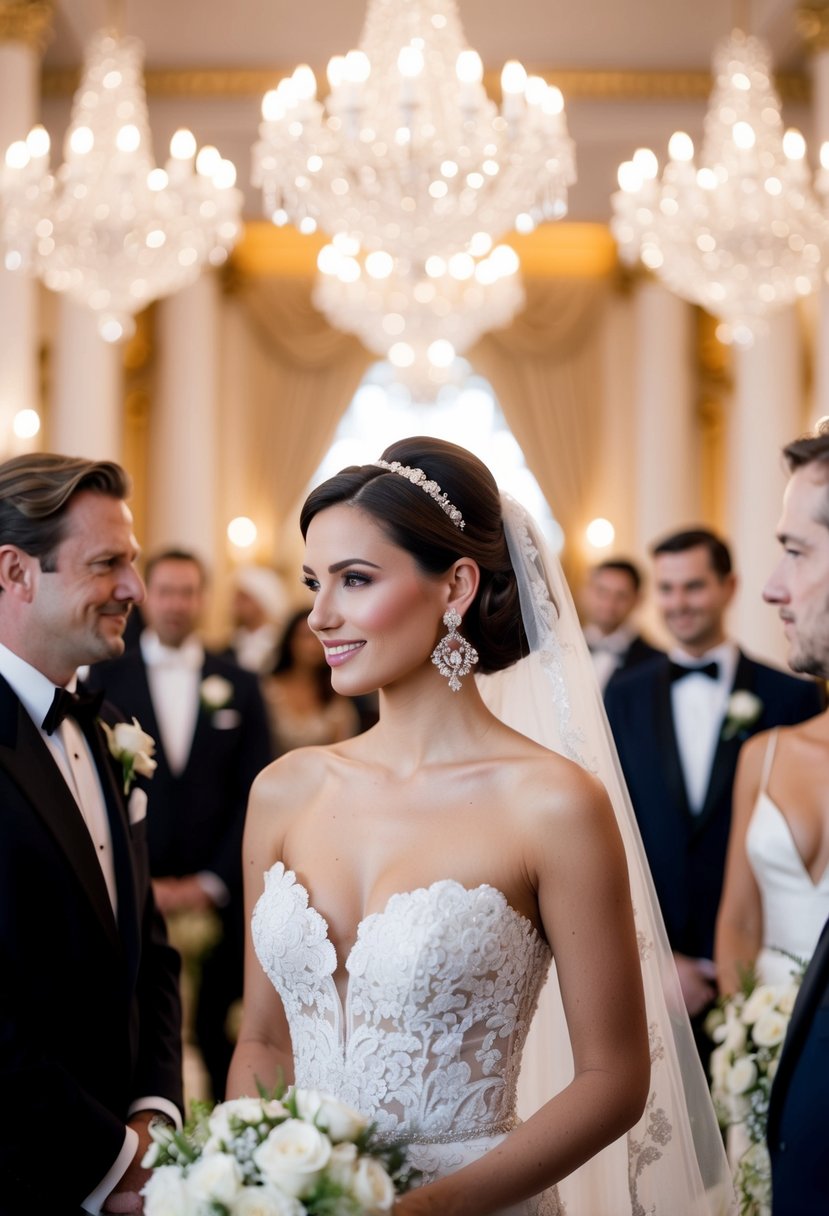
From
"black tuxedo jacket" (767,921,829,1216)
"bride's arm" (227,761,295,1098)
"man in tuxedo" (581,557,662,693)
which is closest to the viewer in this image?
"black tuxedo jacket" (767,921,829,1216)

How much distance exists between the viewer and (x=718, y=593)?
207 inches

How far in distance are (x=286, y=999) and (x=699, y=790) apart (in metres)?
2.75

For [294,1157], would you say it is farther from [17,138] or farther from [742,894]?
[17,138]

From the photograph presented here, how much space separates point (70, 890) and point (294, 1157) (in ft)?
2.86

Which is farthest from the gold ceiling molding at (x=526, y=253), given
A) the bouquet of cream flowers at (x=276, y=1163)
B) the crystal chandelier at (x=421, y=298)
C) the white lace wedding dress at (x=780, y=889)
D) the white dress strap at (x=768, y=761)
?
the bouquet of cream flowers at (x=276, y=1163)

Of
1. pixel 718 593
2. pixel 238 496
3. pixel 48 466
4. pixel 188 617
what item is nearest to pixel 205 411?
pixel 238 496

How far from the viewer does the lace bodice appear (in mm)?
2387

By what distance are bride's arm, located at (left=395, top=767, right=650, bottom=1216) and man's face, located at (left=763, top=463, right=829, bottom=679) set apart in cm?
44

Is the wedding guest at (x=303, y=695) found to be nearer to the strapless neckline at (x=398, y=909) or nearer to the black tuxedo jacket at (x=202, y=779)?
the black tuxedo jacket at (x=202, y=779)

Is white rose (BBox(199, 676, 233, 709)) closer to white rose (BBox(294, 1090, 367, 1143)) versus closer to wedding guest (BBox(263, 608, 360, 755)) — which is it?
wedding guest (BBox(263, 608, 360, 755))

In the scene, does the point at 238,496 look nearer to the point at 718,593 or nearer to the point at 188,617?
the point at 188,617

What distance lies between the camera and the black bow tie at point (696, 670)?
5.30m

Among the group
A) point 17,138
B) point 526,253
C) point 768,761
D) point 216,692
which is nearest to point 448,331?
point 17,138

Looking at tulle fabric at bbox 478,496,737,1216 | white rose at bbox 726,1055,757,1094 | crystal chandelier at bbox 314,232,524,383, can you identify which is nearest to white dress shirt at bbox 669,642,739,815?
white rose at bbox 726,1055,757,1094
